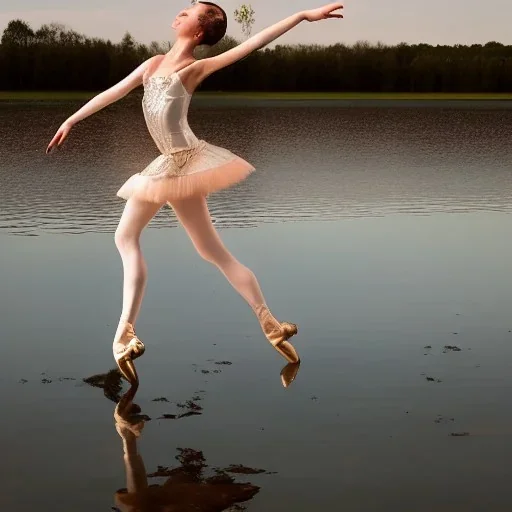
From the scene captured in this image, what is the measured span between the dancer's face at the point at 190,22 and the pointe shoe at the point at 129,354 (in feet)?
6.29

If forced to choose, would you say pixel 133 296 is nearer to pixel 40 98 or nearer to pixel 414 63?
pixel 40 98

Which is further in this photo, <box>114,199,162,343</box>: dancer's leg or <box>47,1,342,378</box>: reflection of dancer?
<box>114,199,162,343</box>: dancer's leg

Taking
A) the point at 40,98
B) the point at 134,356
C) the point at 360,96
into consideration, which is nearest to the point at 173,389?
the point at 134,356

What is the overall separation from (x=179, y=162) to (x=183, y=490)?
2.82 meters

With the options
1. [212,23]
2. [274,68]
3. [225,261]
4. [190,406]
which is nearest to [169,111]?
[212,23]

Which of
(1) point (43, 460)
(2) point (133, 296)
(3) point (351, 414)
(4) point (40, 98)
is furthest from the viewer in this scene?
(4) point (40, 98)

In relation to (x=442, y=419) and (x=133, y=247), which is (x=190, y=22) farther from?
(x=442, y=419)

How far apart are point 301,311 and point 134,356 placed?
2.57 meters

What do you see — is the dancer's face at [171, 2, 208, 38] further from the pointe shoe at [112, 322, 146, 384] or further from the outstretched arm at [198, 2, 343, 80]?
the pointe shoe at [112, 322, 146, 384]

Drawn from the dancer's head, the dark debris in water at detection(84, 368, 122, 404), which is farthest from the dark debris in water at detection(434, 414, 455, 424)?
Result: the dancer's head

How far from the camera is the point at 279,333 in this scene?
809 centimetres

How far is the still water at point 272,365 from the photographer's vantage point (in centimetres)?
558

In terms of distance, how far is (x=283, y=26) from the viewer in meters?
7.48

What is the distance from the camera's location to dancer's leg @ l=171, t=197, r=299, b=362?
7926mm
